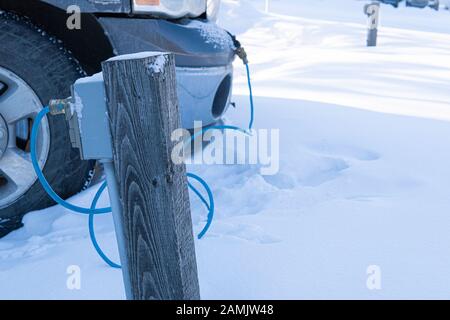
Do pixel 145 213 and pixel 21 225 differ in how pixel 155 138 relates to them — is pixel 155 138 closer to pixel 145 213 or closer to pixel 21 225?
pixel 145 213

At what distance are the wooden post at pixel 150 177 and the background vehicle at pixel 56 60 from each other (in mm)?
1125

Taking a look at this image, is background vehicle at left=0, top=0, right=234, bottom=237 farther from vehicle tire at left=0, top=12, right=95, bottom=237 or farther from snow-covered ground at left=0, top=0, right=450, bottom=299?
snow-covered ground at left=0, top=0, right=450, bottom=299

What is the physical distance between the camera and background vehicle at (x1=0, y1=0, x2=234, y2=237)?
205cm

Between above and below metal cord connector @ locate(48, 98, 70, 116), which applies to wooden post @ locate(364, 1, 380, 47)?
below

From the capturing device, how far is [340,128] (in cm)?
287

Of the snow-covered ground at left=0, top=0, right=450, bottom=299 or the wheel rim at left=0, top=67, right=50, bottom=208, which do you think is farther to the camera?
the wheel rim at left=0, top=67, right=50, bottom=208

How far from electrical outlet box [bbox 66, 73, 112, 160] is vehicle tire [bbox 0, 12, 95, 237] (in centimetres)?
106

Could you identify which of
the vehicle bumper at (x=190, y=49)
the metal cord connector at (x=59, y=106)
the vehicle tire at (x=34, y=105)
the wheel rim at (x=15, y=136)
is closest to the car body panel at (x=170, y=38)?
the vehicle bumper at (x=190, y=49)

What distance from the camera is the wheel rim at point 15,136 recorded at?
2.02 m

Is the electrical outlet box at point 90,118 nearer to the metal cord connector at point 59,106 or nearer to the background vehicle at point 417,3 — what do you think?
the metal cord connector at point 59,106

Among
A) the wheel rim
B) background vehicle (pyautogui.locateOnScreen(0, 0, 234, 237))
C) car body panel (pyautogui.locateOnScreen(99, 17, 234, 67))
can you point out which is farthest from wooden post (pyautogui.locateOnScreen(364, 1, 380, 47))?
the wheel rim

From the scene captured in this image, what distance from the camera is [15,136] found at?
211cm

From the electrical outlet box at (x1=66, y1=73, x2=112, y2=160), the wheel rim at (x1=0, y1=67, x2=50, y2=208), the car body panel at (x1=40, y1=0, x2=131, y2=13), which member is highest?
the car body panel at (x1=40, y1=0, x2=131, y2=13)

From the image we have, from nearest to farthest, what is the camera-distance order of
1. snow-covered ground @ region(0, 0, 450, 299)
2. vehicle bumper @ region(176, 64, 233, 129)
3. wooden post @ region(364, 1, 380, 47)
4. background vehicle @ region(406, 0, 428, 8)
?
snow-covered ground @ region(0, 0, 450, 299)
vehicle bumper @ region(176, 64, 233, 129)
wooden post @ region(364, 1, 380, 47)
background vehicle @ region(406, 0, 428, 8)
